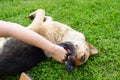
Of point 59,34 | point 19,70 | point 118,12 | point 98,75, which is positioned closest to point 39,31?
point 59,34

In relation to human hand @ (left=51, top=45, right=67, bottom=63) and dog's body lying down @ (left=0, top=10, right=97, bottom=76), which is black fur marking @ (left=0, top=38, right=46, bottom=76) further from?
human hand @ (left=51, top=45, right=67, bottom=63)

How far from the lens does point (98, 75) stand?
5219 millimetres

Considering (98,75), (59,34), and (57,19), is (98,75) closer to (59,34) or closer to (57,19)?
(59,34)

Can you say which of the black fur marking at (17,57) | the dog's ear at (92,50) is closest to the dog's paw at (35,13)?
the black fur marking at (17,57)

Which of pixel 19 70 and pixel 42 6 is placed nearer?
pixel 19 70

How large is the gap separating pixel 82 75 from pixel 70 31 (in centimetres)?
91

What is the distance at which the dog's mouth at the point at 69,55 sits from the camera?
5.03 m

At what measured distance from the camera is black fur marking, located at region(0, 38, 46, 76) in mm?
5105

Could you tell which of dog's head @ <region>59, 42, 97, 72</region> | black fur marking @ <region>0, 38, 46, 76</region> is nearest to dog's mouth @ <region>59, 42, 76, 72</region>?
dog's head @ <region>59, 42, 97, 72</region>

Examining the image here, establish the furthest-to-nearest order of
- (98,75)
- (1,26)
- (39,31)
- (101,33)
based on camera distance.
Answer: (101,33) < (39,31) < (98,75) < (1,26)

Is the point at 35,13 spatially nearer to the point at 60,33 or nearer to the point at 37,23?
the point at 37,23

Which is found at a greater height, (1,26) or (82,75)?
(1,26)

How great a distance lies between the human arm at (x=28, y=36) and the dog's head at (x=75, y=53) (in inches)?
5.8

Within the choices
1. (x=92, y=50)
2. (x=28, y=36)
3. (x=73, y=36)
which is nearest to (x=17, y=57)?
(x=28, y=36)
